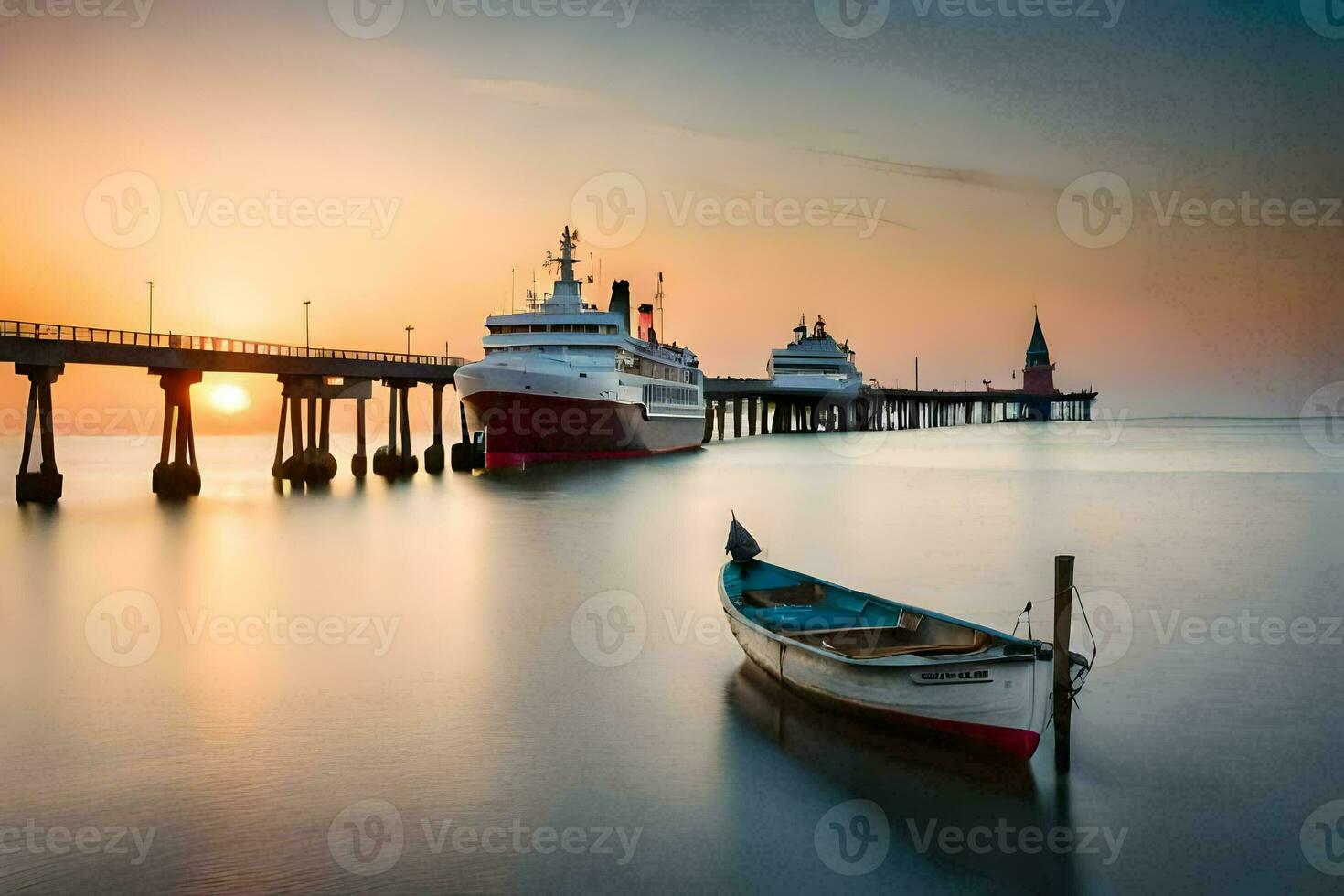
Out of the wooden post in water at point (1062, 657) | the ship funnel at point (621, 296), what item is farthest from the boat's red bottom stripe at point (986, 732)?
the ship funnel at point (621, 296)

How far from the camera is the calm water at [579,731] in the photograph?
358 inches

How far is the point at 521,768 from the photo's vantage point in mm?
11508

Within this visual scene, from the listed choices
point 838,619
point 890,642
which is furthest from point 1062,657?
point 838,619

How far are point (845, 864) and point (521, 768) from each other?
437 cm

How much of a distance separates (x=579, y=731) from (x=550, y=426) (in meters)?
45.9

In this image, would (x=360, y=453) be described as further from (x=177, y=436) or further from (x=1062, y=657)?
(x=1062, y=657)

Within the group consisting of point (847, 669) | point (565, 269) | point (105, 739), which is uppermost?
point (565, 269)

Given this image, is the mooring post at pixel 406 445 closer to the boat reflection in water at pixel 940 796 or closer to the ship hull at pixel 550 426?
the ship hull at pixel 550 426

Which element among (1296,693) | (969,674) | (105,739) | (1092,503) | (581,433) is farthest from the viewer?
(581,433)

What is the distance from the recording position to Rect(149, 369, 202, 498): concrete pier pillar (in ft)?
133

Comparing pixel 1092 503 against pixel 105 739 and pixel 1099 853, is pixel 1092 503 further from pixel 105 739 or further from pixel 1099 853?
pixel 105 739

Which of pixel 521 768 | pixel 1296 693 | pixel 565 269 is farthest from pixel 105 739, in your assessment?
pixel 565 269

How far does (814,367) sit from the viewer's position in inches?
5433

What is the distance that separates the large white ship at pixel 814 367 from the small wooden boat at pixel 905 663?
12144 centimetres
